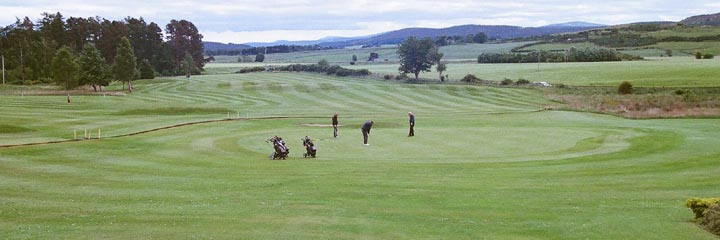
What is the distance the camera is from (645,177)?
85.8ft

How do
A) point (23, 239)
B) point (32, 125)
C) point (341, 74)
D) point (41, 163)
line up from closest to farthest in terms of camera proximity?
point (23, 239), point (41, 163), point (32, 125), point (341, 74)

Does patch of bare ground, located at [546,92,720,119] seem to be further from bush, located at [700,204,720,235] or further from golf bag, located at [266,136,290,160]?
bush, located at [700,204,720,235]

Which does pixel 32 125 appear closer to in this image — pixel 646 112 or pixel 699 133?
pixel 699 133

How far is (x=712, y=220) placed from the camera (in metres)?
17.8

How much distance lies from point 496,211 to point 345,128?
103ft

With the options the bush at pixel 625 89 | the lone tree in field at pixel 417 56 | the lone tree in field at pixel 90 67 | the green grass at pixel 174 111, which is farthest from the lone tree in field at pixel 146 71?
the bush at pixel 625 89

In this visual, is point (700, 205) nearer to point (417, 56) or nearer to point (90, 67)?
point (90, 67)

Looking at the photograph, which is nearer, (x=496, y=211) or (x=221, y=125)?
(x=496, y=211)

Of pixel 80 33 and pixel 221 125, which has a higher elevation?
pixel 80 33

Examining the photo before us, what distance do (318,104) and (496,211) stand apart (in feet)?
212

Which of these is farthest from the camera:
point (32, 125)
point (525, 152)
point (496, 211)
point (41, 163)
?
point (32, 125)

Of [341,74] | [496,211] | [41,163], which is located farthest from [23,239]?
[341,74]

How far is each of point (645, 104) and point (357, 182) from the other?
2240 inches

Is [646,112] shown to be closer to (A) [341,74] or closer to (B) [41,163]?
(B) [41,163]
